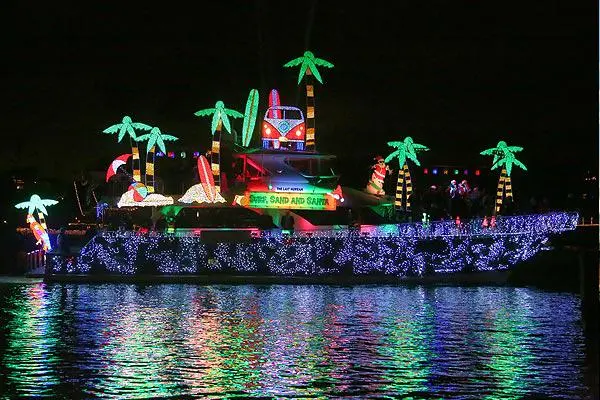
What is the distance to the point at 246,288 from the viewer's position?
3628 cm

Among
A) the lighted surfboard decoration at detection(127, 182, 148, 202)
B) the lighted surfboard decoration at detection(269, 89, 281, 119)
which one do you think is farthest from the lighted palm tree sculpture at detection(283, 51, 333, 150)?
the lighted surfboard decoration at detection(127, 182, 148, 202)

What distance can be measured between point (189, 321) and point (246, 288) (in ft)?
34.3

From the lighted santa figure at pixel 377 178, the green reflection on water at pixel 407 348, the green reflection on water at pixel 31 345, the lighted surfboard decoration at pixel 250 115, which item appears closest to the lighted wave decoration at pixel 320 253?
the green reflection on water at pixel 31 345

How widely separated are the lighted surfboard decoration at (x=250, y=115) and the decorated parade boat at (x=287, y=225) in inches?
1.7

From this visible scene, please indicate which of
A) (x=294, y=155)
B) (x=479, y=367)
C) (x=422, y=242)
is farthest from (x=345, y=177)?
(x=479, y=367)

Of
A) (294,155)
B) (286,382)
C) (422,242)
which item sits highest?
(294,155)

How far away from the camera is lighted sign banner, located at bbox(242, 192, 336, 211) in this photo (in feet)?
148

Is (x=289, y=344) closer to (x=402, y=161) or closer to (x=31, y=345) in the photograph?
(x=31, y=345)

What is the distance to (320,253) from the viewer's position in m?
38.7

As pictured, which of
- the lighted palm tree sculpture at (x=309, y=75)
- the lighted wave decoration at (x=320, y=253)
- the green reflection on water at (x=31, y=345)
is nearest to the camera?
A: the green reflection on water at (x=31, y=345)

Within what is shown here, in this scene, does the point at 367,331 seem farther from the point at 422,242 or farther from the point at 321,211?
A: the point at 321,211

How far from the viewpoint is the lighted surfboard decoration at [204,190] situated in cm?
4500

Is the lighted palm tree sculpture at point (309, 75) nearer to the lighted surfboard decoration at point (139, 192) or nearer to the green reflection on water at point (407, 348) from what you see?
the lighted surfboard decoration at point (139, 192)

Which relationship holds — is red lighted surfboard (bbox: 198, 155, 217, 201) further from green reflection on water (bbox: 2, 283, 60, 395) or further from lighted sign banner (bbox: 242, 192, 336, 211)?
green reflection on water (bbox: 2, 283, 60, 395)
